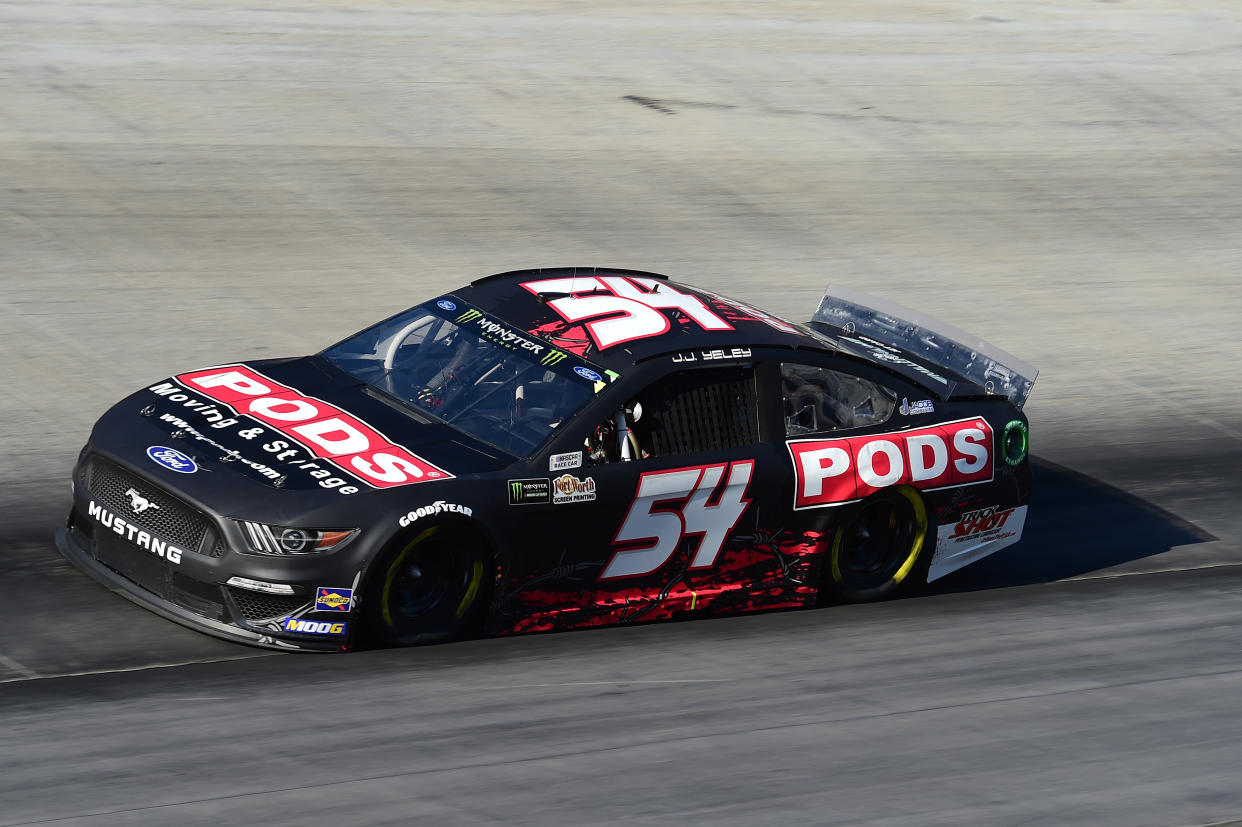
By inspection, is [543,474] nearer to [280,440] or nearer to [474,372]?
[474,372]

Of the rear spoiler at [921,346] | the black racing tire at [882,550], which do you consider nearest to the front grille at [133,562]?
the black racing tire at [882,550]

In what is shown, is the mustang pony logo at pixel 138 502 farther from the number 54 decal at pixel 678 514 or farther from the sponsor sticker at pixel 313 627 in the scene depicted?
the number 54 decal at pixel 678 514

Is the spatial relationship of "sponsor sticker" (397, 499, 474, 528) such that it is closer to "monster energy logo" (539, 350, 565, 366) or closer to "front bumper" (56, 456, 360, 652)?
"front bumper" (56, 456, 360, 652)

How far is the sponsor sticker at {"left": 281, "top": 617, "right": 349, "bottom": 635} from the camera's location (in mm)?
6977

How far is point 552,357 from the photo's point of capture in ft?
26.1

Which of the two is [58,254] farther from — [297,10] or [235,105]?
[297,10]

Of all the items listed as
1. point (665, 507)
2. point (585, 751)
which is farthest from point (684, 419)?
point (585, 751)

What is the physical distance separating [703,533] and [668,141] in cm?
997

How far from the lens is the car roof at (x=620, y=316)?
8016 mm

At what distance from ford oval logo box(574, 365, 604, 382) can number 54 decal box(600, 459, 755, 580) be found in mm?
481

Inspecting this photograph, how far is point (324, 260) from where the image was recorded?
13.7 m

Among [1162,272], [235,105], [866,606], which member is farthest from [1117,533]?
[235,105]

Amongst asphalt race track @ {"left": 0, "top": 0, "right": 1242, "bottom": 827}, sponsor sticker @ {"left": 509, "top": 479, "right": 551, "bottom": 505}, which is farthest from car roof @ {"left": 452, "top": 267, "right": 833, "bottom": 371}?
asphalt race track @ {"left": 0, "top": 0, "right": 1242, "bottom": 827}

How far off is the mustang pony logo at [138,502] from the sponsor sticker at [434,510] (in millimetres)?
1099
